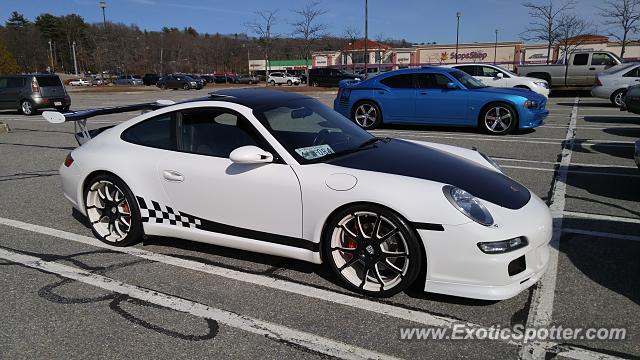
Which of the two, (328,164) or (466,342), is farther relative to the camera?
(328,164)

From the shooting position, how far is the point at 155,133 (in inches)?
162

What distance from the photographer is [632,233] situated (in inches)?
171

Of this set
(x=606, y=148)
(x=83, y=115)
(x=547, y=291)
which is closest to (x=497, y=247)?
(x=547, y=291)

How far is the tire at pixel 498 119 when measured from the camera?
10.2 m

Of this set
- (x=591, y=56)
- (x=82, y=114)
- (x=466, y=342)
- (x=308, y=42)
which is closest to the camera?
(x=466, y=342)

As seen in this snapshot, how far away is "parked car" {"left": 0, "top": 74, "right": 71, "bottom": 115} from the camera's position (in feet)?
58.2

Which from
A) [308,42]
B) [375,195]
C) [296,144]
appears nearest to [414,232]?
[375,195]

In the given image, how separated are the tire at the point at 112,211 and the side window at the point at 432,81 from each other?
820 centimetres

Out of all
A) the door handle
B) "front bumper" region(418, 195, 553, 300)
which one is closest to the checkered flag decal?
the door handle

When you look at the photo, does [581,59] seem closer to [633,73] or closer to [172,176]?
[633,73]

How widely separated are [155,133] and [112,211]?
84 centimetres

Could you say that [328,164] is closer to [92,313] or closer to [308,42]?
[92,313]

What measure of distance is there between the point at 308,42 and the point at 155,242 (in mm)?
36614

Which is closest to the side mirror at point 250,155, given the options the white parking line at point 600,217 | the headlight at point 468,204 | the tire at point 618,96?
the headlight at point 468,204
